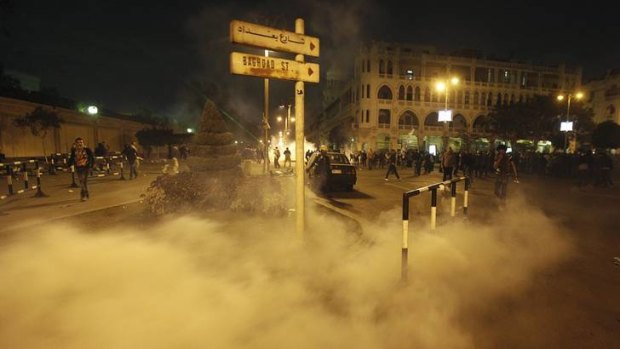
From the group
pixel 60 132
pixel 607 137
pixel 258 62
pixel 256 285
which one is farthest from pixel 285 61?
pixel 607 137

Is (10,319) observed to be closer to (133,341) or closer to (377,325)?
(133,341)

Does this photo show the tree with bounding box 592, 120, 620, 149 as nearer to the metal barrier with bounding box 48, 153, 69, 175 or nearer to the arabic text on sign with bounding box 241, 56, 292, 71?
the arabic text on sign with bounding box 241, 56, 292, 71

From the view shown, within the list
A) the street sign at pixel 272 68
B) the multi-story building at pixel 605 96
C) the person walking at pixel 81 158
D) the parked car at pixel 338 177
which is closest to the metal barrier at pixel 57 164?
the person walking at pixel 81 158

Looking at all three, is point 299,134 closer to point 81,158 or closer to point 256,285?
point 256,285

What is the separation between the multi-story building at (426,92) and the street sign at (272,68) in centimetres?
4131

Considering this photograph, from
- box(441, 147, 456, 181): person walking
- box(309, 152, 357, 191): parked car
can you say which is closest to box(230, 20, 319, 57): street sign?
box(309, 152, 357, 191): parked car

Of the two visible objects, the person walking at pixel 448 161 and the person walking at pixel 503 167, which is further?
the person walking at pixel 448 161

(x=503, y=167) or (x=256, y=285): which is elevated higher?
(x=503, y=167)

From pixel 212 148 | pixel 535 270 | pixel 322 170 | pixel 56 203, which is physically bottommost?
pixel 535 270

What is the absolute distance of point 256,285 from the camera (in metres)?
4.50

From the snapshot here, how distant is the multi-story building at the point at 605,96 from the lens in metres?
49.4

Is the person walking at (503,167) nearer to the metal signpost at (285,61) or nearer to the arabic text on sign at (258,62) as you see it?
the metal signpost at (285,61)

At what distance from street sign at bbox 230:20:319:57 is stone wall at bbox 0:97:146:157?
24281mm

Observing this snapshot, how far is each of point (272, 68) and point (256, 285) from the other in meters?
2.96
